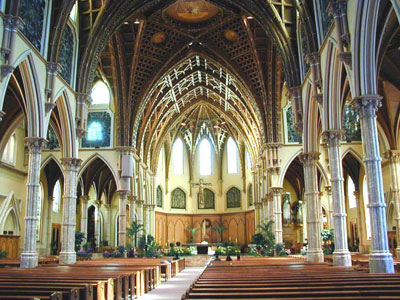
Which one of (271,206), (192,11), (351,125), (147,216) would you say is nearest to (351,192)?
(271,206)

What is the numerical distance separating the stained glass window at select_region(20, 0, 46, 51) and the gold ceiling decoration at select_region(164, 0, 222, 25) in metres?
13.7

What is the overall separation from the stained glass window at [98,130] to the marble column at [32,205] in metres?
14.1

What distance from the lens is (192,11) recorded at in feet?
104

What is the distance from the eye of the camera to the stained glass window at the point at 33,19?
55.8 feet

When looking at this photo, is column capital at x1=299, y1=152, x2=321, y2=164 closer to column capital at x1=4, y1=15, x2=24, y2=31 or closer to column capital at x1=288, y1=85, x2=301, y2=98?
column capital at x1=288, y1=85, x2=301, y2=98

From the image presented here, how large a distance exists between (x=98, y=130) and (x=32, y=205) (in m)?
15.7

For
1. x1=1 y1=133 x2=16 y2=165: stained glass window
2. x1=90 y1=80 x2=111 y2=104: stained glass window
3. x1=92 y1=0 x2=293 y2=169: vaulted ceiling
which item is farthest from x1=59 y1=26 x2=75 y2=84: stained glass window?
x1=90 y1=80 x2=111 y2=104: stained glass window

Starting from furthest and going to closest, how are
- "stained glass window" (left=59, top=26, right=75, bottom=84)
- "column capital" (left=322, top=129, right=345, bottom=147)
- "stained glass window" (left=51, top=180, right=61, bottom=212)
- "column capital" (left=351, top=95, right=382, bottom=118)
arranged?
"stained glass window" (left=51, top=180, right=61, bottom=212)
"stained glass window" (left=59, top=26, right=75, bottom=84)
"column capital" (left=322, top=129, right=345, bottom=147)
"column capital" (left=351, top=95, right=382, bottom=118)

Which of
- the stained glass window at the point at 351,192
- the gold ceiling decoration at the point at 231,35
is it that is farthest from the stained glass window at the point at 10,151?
the stained glass window at the point at 351,192

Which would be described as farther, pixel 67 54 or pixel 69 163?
pixel 69 163

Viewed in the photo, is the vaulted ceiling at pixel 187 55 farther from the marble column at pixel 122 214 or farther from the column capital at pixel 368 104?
the column capital at pixel 368 104

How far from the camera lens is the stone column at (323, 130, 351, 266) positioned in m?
15.9

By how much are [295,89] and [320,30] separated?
4.69m

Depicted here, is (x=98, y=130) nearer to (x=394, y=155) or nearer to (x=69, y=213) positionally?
(x=69, y=213)
